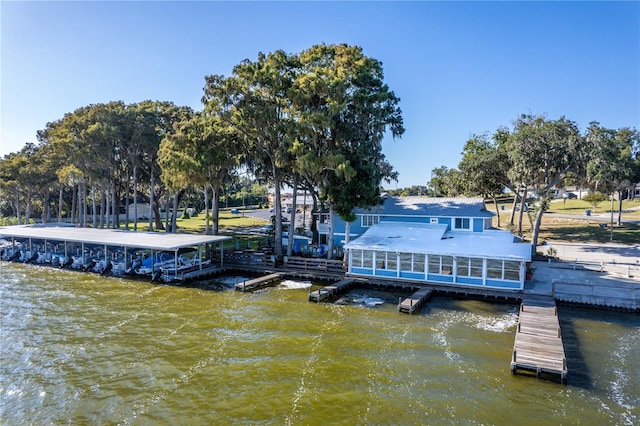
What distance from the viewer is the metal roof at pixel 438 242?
23234mm

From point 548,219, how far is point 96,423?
57536 millimetres

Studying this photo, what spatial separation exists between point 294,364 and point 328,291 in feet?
29.1

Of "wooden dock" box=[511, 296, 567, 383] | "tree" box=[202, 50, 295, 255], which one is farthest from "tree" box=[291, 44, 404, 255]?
"wooden dock" box=[511, 296, 567, 383]

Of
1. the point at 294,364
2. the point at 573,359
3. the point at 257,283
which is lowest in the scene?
the point at 294,364

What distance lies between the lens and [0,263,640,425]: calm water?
1162 cm

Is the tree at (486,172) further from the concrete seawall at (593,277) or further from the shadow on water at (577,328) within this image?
the shadow on water at (577,328)

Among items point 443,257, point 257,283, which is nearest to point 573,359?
point 443,257

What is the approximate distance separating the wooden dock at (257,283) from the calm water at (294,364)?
8.38ft

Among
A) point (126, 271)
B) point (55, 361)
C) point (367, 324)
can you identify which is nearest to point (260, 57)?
point (126, 271)

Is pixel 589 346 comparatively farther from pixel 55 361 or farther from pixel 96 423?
pixel 55 361

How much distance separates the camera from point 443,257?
24.4 meters

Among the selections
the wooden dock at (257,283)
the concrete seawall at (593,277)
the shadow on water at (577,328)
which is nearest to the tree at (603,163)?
the concrete seawall at (593,277)

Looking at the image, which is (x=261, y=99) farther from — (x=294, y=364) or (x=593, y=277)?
(x=593, y=277)

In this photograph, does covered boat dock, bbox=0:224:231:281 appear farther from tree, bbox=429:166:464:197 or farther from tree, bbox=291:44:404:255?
tree, bbox=429:166:464:197
